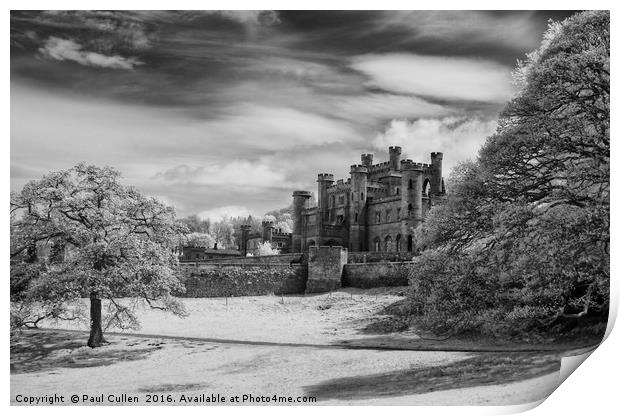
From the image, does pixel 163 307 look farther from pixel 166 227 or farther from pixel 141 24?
pixel 141 24

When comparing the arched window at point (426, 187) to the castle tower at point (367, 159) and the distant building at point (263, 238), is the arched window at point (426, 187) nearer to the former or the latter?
the distant building at point (263, 238)

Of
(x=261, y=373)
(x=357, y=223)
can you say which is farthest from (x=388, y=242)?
(x=261, y=373)

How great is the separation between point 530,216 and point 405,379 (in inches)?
113

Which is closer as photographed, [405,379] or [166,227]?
[405,379]

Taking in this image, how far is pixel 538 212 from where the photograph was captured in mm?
10008

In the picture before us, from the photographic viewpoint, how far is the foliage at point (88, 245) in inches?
391

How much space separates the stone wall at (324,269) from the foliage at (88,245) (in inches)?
429

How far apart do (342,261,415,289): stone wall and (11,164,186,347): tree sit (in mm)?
10809

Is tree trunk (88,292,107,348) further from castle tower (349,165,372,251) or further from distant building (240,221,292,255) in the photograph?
castle tower (349,165,372,251)

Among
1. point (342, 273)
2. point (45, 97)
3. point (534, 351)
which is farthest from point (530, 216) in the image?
point (342, 273)

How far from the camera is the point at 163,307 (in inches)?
483

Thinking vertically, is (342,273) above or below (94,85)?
below

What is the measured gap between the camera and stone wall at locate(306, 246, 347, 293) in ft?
75.4

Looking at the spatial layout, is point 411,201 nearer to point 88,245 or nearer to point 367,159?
point 367,159
